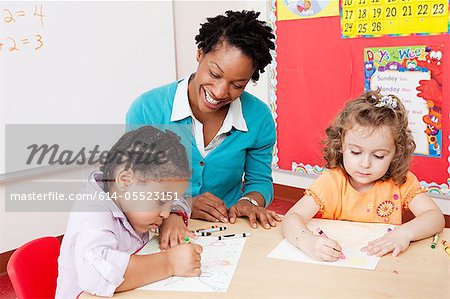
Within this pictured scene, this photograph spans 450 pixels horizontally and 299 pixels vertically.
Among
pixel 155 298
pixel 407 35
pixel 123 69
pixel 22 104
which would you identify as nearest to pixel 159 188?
pixel 155 298

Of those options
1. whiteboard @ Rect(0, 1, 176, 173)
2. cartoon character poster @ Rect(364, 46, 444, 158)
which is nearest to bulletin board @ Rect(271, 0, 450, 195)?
cartoon character poster @ Rect(364, 46, 444, 158)

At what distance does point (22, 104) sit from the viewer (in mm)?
2596

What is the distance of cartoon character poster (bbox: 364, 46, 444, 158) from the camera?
9.48 ft

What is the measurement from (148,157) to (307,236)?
15.8 inches

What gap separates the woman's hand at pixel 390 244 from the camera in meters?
1.22

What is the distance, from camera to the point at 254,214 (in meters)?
1.47

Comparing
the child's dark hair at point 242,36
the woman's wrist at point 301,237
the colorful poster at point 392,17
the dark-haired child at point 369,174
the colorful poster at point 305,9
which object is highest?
the colorful poster at point 305,9

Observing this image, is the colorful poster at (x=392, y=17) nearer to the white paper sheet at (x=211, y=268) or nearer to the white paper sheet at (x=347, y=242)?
the white paper sheet at (x=347, y=242)

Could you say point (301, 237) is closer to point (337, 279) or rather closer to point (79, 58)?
point (337, 279)

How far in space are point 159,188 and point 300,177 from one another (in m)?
2.60

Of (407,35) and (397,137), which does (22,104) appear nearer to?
(397,137)

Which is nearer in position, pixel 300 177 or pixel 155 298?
pixel 155 298

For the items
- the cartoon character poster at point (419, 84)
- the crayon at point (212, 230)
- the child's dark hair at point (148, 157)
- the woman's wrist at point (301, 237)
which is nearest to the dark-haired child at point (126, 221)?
the child's dark hair at point (148, 157)

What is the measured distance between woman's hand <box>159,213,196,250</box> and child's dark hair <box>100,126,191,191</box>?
15 centimetres
